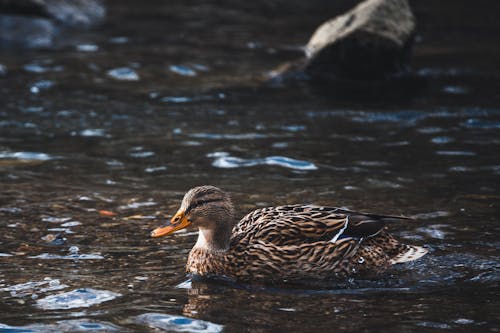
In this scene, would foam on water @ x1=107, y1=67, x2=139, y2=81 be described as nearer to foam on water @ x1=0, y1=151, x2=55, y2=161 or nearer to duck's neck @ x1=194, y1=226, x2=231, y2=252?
foam on water @ x1=0, y1=151, x2=55, y2=161

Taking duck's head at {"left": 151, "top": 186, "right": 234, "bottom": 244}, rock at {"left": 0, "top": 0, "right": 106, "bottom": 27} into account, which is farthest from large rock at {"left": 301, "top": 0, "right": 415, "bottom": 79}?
duck's head at {"left": 151, "top": 186, "right": 234, "bottom": 244}

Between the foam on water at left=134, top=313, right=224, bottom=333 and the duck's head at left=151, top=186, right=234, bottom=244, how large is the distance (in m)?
1.16

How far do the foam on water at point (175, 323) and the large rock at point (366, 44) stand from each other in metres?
9.77

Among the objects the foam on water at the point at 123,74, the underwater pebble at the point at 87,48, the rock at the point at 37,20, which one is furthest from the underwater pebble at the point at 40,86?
the rock at the point at 37,20

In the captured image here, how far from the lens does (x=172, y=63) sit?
18.1 metres

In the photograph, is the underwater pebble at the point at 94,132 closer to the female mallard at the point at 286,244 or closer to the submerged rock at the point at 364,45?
the submerged rock at the point at 364,45

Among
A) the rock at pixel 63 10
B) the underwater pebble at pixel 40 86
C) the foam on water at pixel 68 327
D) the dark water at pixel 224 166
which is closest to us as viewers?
the foam on water at pixel 68 327

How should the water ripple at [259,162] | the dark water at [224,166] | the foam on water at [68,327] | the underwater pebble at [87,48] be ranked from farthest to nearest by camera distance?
the underwater pebble at [87,48] → the water ripple at [259,162] → the dark water at [224,166] → the foam on water at [68,327]

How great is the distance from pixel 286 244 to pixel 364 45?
8448 mm

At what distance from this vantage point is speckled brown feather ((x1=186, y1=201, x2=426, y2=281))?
27.2ft

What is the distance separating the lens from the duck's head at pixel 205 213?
27.6 ft

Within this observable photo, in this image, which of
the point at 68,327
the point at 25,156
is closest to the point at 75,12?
the point at 25,156

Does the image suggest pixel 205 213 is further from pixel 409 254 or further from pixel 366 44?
pixel 366 44

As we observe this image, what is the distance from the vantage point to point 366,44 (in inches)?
640
